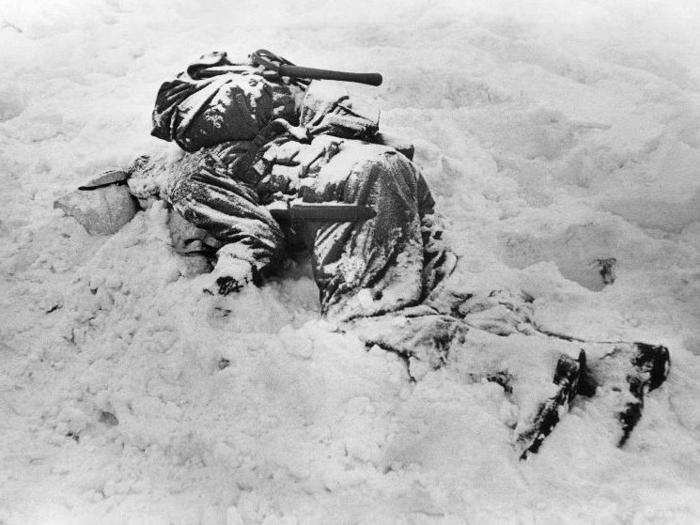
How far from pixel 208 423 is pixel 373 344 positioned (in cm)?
65

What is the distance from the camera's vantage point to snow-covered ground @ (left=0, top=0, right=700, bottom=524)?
4.38 feet

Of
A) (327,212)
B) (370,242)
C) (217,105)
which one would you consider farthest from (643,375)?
(217,105)

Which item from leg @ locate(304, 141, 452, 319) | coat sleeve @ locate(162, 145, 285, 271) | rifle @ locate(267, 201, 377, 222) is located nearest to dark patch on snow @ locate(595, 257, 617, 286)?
leg @ locate(304, 141, 452, 319)

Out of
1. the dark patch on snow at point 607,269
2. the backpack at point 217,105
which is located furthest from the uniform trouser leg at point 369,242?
the dark patch on snow at point 607,269

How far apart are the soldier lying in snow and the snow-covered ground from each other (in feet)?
0.31

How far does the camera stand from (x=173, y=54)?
14.2 feet

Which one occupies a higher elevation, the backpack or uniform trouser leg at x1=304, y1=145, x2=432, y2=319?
the backpack

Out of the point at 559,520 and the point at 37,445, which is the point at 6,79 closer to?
the point at 37,445

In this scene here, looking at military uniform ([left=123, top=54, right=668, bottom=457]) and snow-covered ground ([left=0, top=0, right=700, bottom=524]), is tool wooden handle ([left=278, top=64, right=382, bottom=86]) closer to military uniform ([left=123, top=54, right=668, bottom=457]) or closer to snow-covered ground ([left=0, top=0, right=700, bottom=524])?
military uniform ([left=123, top=54, right=668, bottom=457])

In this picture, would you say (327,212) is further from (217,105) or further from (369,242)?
(217,105)

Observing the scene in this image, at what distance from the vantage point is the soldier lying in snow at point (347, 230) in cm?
150

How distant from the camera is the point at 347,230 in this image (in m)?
1.94

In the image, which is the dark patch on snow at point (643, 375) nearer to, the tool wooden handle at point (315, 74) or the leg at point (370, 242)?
the leg at point (370, 242)

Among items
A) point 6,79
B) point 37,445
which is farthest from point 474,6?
point 37,445
